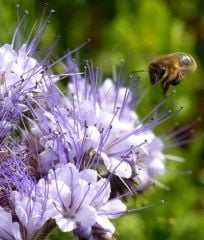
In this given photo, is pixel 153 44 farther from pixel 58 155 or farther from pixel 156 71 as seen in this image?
pixel 58 155

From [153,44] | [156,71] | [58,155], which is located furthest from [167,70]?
[153,44]

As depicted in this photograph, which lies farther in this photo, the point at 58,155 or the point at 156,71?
the point at 156,71

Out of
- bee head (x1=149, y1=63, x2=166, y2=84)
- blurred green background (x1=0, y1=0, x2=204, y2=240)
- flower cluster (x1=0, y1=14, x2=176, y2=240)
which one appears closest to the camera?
flower cluster (x1=0, y1=14, x2=176, y2=240)

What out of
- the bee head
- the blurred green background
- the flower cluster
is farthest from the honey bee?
the blurred green background

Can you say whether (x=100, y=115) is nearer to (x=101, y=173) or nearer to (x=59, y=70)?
(x=101, y=173)

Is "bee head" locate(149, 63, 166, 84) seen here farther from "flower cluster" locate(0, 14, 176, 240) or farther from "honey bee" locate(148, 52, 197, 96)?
"flower cluster" locate(0, 14, 176, 240)

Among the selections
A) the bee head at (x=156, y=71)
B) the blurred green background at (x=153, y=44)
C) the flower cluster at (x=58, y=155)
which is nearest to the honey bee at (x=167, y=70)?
the bee head at (x=156, y=71)
